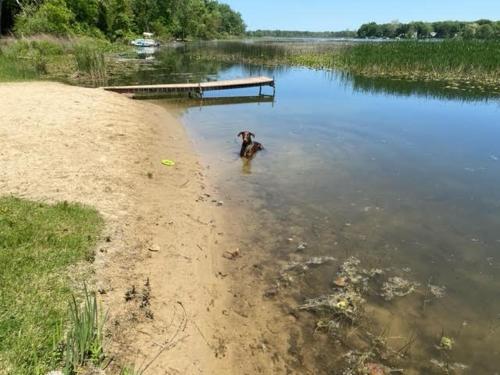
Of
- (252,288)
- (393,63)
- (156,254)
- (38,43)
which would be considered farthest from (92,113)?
(393,63)

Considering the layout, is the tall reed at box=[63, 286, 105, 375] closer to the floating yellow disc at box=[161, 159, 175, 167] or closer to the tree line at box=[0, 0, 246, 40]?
the floating yellow disc at box=[161, 159, 175, 167]

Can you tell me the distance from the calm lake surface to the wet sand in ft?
2.15

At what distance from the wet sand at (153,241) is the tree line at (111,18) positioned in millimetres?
29185

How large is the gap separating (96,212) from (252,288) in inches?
106

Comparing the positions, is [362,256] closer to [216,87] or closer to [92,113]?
[92,113]

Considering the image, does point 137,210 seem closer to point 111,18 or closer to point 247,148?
point 247,148

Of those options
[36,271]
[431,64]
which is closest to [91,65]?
[36,271]

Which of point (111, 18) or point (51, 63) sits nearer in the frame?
point (51, 63)

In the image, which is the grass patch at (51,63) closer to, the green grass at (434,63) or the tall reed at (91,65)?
the tall reed at (91,65)

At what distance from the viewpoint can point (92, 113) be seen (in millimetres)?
12703

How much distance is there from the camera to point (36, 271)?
4434 millimetres

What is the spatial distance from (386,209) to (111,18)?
199ft

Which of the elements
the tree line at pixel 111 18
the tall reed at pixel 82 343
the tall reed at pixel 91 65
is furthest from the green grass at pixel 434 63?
the tall reed at pixel 82 343

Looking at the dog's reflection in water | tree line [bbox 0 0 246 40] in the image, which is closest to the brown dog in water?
the dog's reflection in water
